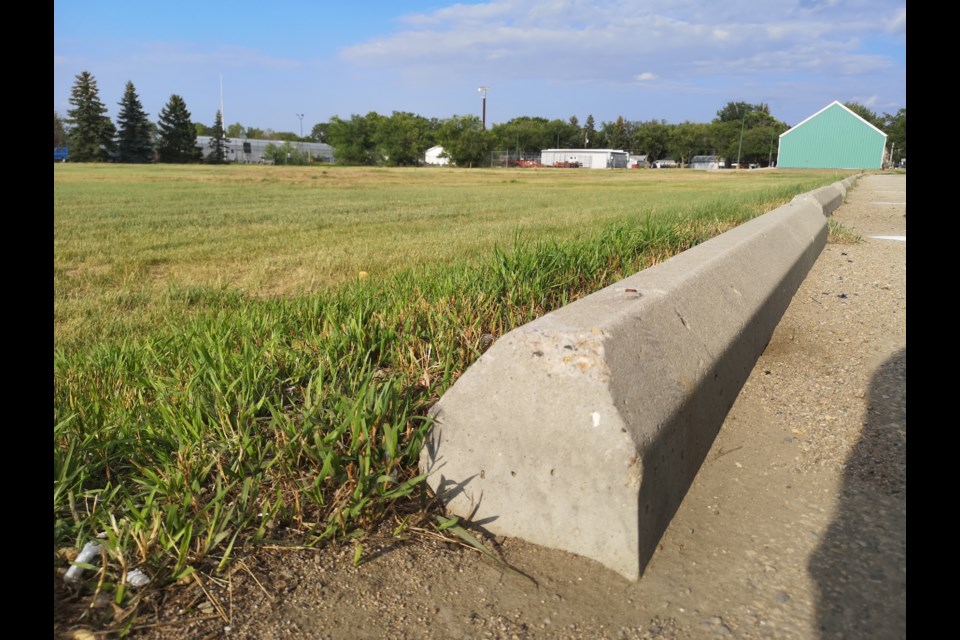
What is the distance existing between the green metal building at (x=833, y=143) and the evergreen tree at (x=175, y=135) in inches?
2596

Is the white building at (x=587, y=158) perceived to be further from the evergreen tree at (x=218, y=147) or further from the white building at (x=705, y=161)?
the evergreen tree at (x=218, y=147)

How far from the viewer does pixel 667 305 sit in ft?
8.63

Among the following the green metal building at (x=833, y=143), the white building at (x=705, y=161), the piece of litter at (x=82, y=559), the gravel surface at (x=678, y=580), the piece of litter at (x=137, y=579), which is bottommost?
the gravel surface at (x=678, y=580)

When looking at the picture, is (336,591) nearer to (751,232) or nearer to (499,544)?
(499,544)

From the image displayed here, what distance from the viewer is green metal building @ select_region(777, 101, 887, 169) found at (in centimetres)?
6619

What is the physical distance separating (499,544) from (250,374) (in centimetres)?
119

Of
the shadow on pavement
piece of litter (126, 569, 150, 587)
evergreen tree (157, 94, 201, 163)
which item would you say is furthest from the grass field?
evergreen tree (157, 94, 201, 163)

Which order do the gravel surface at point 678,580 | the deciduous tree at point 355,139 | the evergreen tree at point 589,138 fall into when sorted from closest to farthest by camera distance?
the gravel surface at point 678,580 → the deciduous tree at point 355,139 → the evergreen tree at point 589,138

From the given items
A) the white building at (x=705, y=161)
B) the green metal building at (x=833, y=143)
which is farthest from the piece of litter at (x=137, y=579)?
the white building at (x=705, y=161)

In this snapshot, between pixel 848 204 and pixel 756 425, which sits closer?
pixel 756 425

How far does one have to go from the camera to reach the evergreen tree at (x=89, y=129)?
72250 mm

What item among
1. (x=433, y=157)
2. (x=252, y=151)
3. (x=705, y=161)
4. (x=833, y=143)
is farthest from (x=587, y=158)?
(x=252, y=151)

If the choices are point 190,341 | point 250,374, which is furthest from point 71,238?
point 250,374

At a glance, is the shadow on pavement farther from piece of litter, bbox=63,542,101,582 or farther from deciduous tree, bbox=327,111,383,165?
deciduous tree, bbox=327,111,383,165
